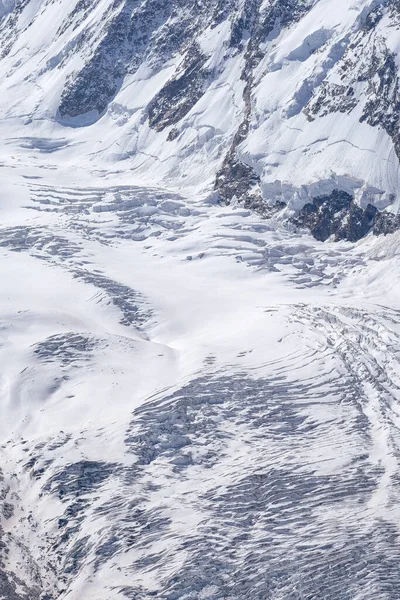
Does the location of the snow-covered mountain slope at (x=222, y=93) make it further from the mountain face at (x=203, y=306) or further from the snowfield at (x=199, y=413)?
the snowfield at (x=199, y=413)

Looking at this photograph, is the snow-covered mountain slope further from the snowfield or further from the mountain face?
the snowfield

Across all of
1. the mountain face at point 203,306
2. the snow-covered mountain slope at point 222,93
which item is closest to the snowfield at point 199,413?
the mountain face at point 203,306

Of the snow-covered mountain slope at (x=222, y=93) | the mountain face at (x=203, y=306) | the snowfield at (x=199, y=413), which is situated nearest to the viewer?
the snowfield at (x=199, y=413)

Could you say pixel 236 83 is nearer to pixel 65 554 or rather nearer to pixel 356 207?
pixel 356 207

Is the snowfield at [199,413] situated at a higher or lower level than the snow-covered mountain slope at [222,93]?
lower

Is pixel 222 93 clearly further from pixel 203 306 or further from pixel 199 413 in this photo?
pixel 199 413

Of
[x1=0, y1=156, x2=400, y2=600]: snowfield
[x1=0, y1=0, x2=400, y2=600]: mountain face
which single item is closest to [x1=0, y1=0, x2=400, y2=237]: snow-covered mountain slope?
[x1=0, y1=0, x2=400, y2=600]: mountain face

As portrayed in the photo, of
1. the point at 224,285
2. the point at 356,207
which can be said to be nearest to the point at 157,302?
the point at 224,285
